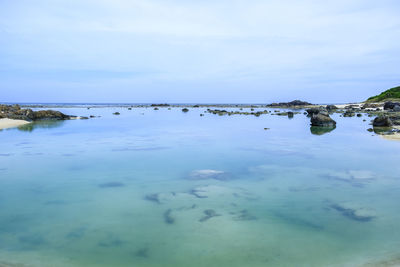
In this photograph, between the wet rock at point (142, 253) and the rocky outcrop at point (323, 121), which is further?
the rocky outcrop at point (323, 121)

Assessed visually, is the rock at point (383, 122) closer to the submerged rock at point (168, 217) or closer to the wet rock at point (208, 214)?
the wet rock at point (208, 214)

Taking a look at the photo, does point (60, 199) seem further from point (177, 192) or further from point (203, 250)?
point (203, 250)

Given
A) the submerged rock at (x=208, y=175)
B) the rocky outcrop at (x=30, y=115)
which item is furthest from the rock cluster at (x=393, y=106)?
the rocky outcrop at (x=30, y=115)

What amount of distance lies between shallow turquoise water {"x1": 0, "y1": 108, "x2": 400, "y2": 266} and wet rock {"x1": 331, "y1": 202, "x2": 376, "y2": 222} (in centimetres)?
8

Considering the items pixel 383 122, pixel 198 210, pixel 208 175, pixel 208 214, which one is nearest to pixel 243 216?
pixel 208 214

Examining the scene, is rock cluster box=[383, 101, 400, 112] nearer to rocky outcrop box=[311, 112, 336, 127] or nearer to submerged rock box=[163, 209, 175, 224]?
rocky outcrop box=[311, 112, 336, 127]

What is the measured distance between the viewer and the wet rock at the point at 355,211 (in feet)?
27.6

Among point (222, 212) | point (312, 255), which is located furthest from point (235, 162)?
point (312, 255)

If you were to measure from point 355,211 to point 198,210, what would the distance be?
4406 mm

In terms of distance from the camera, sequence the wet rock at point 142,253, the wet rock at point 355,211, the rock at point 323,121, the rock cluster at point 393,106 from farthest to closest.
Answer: the rock cluster at point 393,106
the rock at point 323,121
the wet rock at point 355,211
the wet rock at point 142,253

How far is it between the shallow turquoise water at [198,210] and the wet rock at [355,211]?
81 mm

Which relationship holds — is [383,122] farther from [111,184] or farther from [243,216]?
[111,184]

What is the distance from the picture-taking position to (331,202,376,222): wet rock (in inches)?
331

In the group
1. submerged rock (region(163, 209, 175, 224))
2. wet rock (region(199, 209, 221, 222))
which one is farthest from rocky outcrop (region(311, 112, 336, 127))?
submerged rock (region(163, 209, 175, 224))
